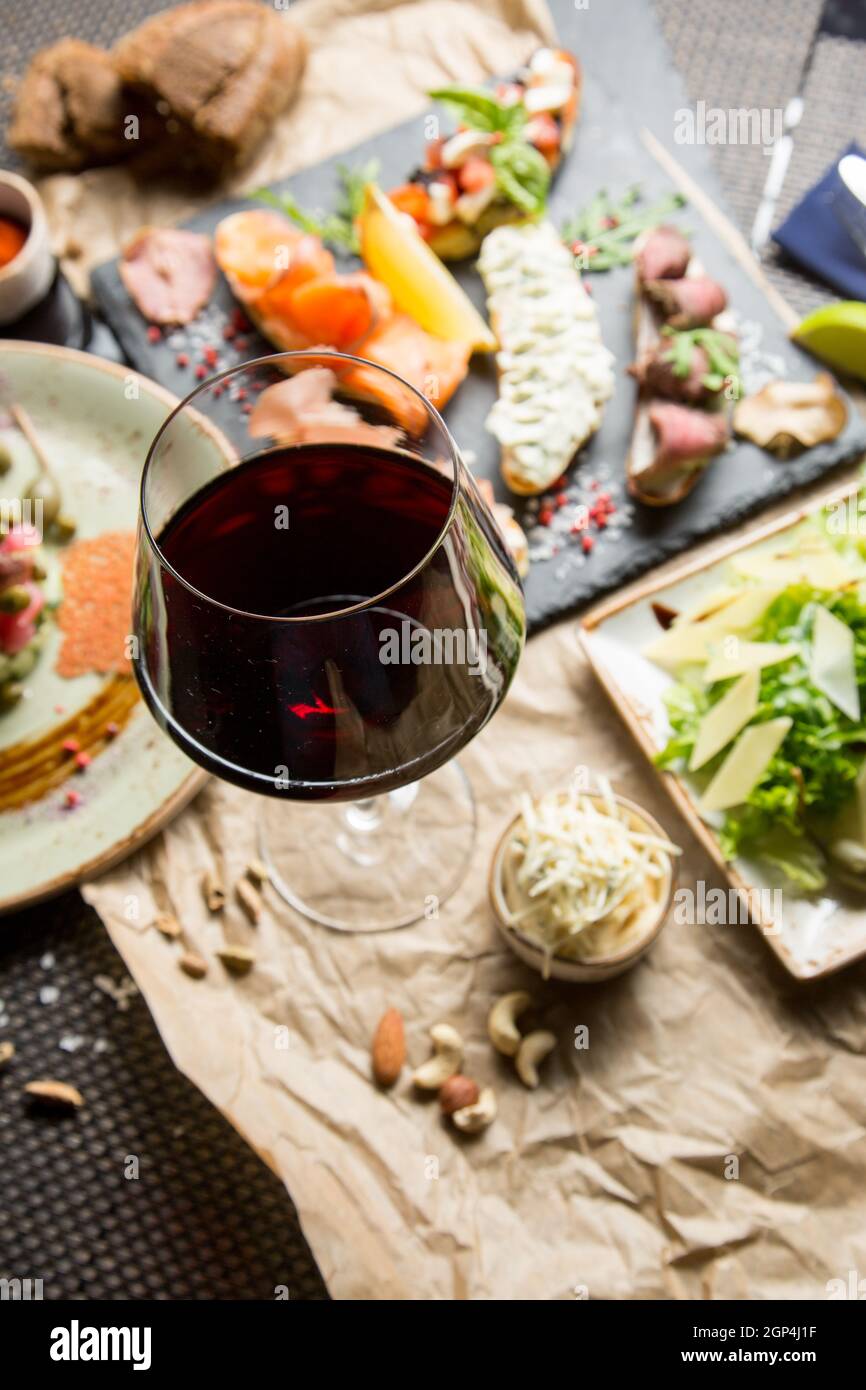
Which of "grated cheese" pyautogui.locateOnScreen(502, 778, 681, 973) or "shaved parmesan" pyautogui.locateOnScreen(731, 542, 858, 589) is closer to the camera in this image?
"grated cheese" pyautogui.locateOnScreen(502, 778, 681, 973)

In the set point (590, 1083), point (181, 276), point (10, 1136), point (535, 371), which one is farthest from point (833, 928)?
point (181, 276)

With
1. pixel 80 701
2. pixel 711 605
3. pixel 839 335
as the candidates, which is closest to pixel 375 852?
pixel 80 701

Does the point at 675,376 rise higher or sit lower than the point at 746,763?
higher

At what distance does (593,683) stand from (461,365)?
1.53 ft

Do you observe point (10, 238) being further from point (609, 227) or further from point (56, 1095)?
point (56, 1095)

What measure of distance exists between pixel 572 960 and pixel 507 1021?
11 cm

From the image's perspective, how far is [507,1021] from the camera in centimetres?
139

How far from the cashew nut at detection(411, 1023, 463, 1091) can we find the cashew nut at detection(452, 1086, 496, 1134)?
1.5 inches

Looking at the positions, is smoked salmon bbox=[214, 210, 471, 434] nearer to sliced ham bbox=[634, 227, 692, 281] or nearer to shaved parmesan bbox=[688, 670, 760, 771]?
sliced ham bbox=[634, 227, 692, 281]

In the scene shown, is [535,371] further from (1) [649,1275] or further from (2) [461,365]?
(1) [649,1275]

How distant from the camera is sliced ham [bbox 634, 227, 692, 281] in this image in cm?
170

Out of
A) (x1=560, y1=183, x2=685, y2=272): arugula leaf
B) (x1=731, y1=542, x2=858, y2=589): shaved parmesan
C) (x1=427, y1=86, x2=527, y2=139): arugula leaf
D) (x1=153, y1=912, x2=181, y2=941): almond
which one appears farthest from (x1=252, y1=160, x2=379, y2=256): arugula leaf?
(x1=153, y1=912, x2=181, y2=941): almond

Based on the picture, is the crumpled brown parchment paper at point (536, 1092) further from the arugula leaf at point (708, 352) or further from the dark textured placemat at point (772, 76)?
the dark textured placemat at point (772, 76)

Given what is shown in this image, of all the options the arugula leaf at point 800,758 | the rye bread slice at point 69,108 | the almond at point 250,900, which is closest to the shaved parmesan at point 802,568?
→ the arugula leaf at point 800,758
